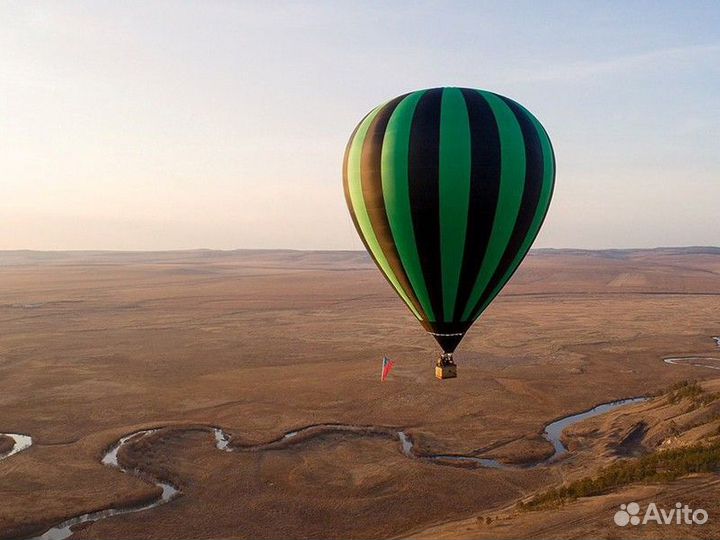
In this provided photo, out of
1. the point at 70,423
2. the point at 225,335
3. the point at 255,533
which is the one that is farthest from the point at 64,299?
the point at 255,533

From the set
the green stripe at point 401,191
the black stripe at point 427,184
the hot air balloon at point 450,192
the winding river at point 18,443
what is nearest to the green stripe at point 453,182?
the hot air balloon at point 450,192

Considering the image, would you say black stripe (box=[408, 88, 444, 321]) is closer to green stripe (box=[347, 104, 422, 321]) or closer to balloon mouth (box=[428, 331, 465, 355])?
balloon mouth (box=[428, 331, 465, 355])

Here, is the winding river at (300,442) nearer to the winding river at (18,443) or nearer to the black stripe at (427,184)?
the winding river at (18,443)

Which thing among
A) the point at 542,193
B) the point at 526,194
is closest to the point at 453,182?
the point at 526,194

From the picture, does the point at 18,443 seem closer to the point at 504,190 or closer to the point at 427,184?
the point at 427,184

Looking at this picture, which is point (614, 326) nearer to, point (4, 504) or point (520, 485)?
point (520, 485)
